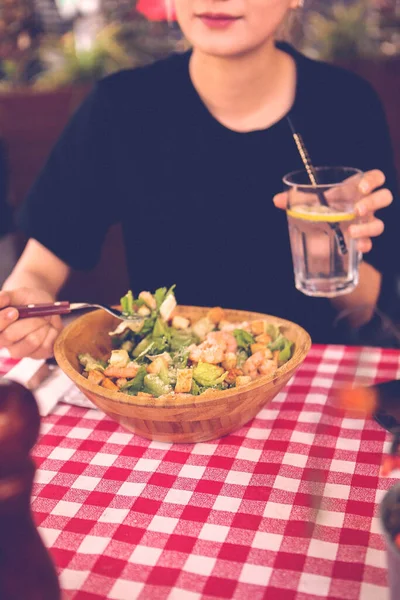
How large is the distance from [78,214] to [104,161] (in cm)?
17

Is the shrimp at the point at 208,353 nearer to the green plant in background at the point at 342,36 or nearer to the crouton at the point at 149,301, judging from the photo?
the crouton at the point at 149,301

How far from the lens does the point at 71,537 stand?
2.94 feet

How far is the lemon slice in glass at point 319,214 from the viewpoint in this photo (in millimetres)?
1370

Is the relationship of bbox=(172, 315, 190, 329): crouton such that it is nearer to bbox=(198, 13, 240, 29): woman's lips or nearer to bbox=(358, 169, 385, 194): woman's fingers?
bbox=(358, 169, 385, 194): woman's fingers

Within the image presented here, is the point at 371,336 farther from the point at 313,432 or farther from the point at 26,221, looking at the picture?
the point at 26,221

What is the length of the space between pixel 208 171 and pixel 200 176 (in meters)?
Answer: 0.03

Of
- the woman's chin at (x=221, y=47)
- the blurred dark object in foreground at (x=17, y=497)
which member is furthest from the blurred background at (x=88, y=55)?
the blurred dark object in foreground at (x=17, y=497)

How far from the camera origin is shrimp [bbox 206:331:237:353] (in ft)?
3.80

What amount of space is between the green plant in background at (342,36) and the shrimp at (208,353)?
3668mm

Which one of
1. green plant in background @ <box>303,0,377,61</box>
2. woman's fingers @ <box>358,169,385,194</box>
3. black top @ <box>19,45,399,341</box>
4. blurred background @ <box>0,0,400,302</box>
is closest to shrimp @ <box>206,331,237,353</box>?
woman's fingers @ <box>358,169,385,194</box>

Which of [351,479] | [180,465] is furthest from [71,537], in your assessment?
[351,479]

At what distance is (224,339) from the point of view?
1.17 m

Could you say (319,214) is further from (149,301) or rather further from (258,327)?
(149,301)

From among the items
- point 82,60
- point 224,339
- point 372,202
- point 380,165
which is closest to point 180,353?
point 224,339
